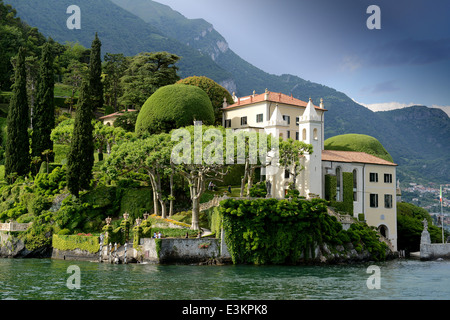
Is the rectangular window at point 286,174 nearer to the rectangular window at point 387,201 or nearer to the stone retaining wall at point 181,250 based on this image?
the rectangular window at point 387,201

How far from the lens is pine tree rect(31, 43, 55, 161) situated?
190ft

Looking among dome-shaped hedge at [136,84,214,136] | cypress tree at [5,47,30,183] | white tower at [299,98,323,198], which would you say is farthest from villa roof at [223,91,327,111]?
cypress tree at [5,47,30,183]

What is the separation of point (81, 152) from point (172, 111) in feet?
41.2

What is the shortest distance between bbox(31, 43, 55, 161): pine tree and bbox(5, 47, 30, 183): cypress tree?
1.21 meters

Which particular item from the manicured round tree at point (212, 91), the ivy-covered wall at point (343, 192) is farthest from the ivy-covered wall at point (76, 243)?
the manicured round tree at point (212, 91)

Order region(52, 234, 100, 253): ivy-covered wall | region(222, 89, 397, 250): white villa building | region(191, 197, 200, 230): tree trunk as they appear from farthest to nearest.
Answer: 1. region(222, 89, 397, 250): white villa building
2. region(191, 197, 200, 230): tree trunk
3. region(52, 234, 100, 253): ivy-covered wall

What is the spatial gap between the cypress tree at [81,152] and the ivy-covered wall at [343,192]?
25119 mm

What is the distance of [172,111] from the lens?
58031 mm

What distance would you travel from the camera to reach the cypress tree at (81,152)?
49.7 m

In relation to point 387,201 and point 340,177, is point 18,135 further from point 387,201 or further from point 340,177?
point 387,201

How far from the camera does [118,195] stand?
50969mm

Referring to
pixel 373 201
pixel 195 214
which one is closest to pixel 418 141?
pixel 373 201

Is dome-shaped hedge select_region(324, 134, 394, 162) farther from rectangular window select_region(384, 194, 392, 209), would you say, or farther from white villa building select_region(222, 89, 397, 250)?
rectangular window select_region(384, 194, 392, 209)
